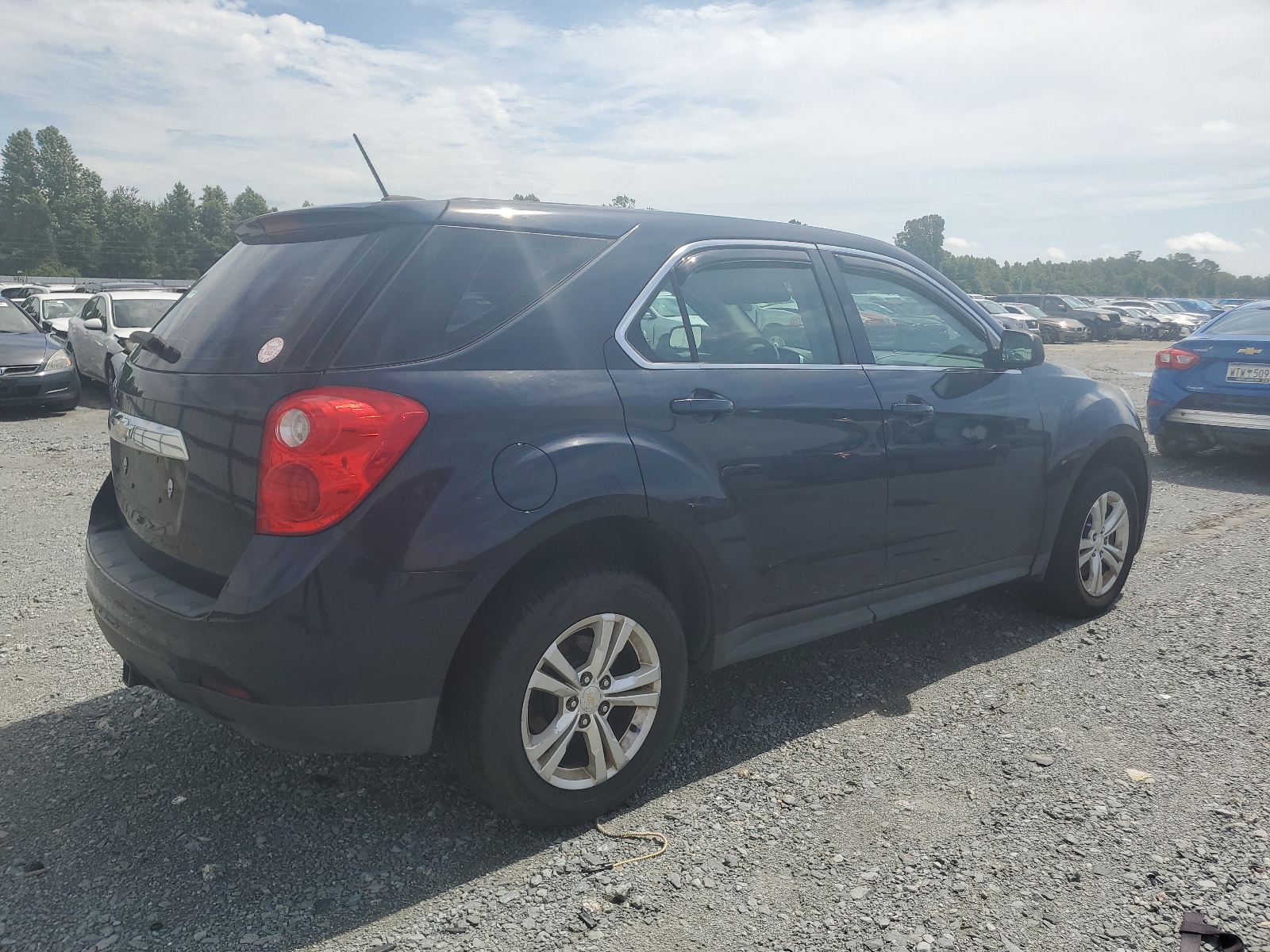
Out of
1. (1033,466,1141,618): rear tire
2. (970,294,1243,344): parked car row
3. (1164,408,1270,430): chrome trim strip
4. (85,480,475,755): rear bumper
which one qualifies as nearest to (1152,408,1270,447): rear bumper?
(1164,408,1270,430): chrome trim strip

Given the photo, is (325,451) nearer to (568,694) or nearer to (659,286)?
(568,694)

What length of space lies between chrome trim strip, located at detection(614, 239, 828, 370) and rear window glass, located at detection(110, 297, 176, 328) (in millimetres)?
12898

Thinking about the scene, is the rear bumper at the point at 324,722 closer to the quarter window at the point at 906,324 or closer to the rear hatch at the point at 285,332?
the rear hatch at the point at 285,332

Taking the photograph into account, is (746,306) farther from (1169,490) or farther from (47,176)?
(47,176)

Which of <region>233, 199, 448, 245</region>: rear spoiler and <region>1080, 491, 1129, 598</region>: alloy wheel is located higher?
<region>233, 199, 448, 245</region>: rear spoiler

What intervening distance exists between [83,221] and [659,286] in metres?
116

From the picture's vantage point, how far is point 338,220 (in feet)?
9.60

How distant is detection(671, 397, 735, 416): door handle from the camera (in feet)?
9.91

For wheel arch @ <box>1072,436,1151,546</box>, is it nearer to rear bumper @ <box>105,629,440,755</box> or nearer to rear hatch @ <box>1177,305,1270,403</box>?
rear bumper @ <box>105,629,440,755</box>

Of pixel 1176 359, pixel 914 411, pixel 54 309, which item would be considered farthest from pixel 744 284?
pixel 54 309

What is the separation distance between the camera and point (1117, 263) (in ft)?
483

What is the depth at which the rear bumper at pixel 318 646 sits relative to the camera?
2434 mm

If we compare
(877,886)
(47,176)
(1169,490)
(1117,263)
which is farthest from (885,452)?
(1117,263)

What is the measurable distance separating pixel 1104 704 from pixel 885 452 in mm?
1328
